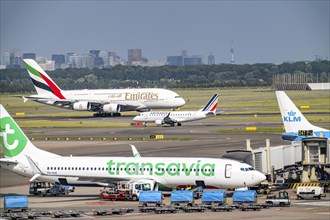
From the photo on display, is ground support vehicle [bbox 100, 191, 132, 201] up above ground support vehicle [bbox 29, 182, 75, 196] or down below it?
below

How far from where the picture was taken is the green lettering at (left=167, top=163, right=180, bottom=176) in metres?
84.6

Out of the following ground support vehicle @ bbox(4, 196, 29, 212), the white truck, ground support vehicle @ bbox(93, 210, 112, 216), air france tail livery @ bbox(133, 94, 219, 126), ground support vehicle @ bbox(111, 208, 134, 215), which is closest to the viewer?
ground support vehicle @ bbox(93, 210, 112, 216)

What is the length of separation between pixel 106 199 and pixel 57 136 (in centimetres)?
8705

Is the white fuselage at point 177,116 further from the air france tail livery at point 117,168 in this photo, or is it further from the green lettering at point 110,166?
the green lettering at point 110,166

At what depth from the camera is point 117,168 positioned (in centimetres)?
8594

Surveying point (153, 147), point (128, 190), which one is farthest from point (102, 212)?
point (153, 147)

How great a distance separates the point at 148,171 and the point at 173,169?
94.4 inches

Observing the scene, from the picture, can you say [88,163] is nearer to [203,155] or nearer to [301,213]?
[301,213]

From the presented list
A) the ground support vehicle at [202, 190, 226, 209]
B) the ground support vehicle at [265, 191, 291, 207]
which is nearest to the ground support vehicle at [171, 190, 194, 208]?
the ground support vehicle at [202, 190, 226, 209]

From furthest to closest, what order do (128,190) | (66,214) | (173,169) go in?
(173,169) → (128,190) → (66,214)

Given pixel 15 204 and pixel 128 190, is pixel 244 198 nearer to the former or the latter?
pixel 128 190

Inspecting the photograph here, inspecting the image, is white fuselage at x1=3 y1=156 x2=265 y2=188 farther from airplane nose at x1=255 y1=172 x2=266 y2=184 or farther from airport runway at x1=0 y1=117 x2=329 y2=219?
airport runway at x1=0 y1=117 x2=329 y2=219

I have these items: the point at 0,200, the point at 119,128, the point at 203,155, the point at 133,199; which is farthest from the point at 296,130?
the point at 119,128

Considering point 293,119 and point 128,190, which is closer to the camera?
point 128,190
